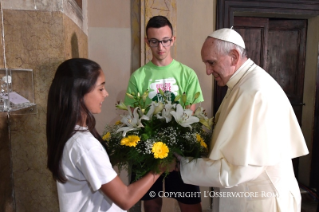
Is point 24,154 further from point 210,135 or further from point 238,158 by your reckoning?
point 238,158

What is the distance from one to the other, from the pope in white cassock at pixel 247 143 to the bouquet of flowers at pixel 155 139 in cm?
13

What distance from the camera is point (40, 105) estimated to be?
193 centimetres

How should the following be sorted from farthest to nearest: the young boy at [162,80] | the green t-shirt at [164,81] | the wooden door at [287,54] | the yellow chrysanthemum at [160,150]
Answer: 1. the wooden door at [287,54]
2. the green t-shirt at [164,81]
3. the young boy at [162,80]
4. the yellow chrysanthemum at [160,150]

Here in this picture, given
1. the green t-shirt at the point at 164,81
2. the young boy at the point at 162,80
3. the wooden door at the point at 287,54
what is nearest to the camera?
the young boy at the point at 162,80

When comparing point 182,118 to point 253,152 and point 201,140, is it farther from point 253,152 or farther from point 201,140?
point 253,152

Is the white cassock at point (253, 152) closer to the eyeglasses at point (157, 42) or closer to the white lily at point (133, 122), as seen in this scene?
the white lily at point (133, 122)

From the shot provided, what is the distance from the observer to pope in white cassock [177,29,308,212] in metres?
1.30

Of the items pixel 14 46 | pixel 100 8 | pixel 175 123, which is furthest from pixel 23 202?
pixel 100 8

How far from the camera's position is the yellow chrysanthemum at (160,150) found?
128cm

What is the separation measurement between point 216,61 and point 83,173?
102 cm

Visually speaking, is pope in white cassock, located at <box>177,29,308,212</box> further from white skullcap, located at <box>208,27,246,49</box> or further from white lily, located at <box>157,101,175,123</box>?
white lily, located at <box>157,101,175,123</box>

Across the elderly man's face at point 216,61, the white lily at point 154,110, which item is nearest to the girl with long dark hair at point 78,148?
the white lily at point 154,110

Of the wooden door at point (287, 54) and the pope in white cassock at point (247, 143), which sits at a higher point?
the wooden door at point (287, 54)

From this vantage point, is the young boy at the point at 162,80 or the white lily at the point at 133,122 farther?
the young boy at the point at 162,80
